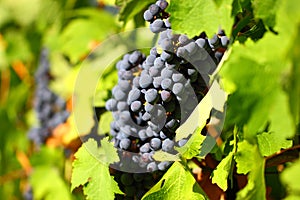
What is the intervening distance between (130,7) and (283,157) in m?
0.60

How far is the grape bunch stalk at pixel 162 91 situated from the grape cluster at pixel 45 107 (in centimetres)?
109

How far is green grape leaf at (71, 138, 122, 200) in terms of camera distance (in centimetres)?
125

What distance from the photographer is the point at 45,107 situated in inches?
101

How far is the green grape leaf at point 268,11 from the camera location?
91 cm

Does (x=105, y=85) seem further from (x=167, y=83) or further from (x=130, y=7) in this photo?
(x=167, y=83)

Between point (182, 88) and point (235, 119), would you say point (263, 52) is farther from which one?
point (182, 88)

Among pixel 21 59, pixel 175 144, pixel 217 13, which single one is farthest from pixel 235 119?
pixel 21 59

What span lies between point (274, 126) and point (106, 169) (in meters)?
0.56

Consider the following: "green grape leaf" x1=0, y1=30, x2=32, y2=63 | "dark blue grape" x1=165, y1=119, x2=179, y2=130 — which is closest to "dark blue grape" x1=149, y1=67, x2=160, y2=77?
"dark blue grape" x1=165, y1=119, x2=179, y2=130

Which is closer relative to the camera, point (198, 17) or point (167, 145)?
point (198, 17)

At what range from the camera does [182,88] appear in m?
1.16

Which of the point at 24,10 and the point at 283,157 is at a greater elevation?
the point at 24,10

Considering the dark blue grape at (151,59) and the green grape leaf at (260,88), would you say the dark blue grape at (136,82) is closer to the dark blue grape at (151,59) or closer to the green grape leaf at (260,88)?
the dark blue grape at (151,59)

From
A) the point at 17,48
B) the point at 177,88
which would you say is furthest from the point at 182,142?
the point at 17,48
